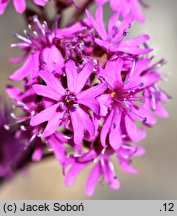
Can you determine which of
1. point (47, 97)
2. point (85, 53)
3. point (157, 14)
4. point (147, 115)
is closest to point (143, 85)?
point (147, 115)

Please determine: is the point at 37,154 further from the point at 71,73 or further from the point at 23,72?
the point at 71,73

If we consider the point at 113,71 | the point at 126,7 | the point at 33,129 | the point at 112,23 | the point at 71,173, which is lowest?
the point at 71,173

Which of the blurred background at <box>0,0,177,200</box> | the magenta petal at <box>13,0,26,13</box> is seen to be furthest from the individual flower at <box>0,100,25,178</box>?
the blurred background at <box>0,0,177,200</box>

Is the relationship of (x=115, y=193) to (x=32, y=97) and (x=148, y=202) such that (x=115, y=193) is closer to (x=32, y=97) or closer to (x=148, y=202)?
(x=148, y=202)

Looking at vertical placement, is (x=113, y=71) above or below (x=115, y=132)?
above

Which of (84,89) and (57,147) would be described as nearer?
(84,89)

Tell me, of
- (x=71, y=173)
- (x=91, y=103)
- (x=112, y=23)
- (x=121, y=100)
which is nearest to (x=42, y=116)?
(x=91, y=103)

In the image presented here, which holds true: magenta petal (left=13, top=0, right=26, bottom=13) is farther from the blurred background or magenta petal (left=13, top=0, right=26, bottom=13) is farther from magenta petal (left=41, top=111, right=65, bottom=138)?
the blurred background

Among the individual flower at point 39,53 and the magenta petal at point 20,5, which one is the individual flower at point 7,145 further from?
the magenta petal at point 20,5

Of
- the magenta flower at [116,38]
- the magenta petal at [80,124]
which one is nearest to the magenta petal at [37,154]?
the magenta petal at [80,124]
